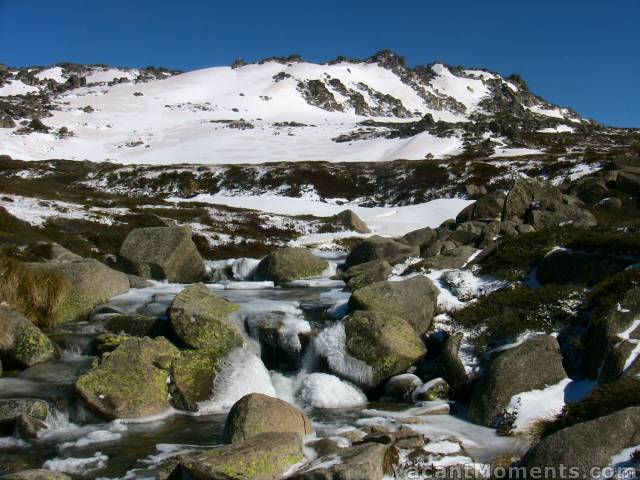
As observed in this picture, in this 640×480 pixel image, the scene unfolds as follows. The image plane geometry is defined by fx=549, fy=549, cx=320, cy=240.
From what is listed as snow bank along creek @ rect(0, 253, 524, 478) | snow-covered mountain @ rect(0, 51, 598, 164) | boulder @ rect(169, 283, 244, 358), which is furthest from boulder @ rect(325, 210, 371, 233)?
snow-covered mountain @ rect(0, 51, 598, 164)

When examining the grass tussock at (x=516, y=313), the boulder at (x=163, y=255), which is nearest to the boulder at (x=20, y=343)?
the boulder at (x=163, y=255)

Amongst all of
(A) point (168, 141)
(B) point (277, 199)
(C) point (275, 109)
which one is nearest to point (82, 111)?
(A) point (168, 141)

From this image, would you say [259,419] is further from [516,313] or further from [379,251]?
[379,251]

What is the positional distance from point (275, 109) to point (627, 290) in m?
154

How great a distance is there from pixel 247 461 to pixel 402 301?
7.49 meters

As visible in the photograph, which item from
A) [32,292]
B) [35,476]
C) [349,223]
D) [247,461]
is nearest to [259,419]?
[247,461]

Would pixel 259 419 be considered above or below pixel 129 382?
below

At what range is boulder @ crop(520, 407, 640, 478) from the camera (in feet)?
21.2

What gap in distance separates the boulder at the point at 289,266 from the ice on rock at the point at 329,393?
970 centimetres

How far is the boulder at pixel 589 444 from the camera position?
21.2 ft

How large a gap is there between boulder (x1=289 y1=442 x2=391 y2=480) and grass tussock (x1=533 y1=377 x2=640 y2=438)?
291 centimetres

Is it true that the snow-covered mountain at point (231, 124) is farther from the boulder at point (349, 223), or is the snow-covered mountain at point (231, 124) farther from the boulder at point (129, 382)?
the boulder at point (129, 382)

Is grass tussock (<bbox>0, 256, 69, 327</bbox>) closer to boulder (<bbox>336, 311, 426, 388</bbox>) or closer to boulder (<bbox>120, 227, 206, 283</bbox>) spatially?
boulder (<bbox>120, 227, 206, 283</bbox>)

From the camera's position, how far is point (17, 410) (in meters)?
9.41
